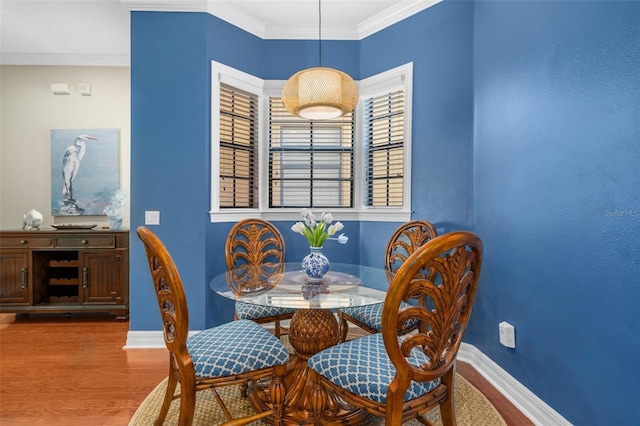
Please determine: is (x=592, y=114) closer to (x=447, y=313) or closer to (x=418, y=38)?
(x=447, y=313)

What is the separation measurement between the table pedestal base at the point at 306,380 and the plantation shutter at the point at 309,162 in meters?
1.63

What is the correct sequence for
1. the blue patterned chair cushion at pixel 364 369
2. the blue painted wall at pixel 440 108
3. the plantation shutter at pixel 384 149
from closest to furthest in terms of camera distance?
the blue patterned chair cushion at pixel 364 369 → the blue painted wall at pixel 440 108 → the plantation shutter at pixel 384 149

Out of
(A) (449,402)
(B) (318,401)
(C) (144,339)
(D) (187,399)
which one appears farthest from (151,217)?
(A) (449,402)

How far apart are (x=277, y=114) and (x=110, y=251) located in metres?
2.27

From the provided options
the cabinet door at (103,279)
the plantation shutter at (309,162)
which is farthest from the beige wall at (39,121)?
the plantation shutter at (309,162)

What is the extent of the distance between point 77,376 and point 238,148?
7.20ft

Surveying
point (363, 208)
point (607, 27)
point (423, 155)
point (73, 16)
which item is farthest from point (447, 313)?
point (73, 16)

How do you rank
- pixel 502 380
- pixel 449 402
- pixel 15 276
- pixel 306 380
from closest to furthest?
1. pixel 449 402
2. pixel 306 380
3. pixel 502 380
4. pixel 15 276

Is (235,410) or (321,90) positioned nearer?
(235,410)

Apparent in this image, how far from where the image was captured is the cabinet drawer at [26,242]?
333 cm

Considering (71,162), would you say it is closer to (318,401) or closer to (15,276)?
(15,276)

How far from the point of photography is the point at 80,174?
3789 mm

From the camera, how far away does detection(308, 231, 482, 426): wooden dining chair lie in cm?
108

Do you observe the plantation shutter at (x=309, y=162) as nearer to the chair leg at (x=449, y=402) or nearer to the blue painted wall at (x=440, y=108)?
the blue painted wall at (x=440, y=108)
